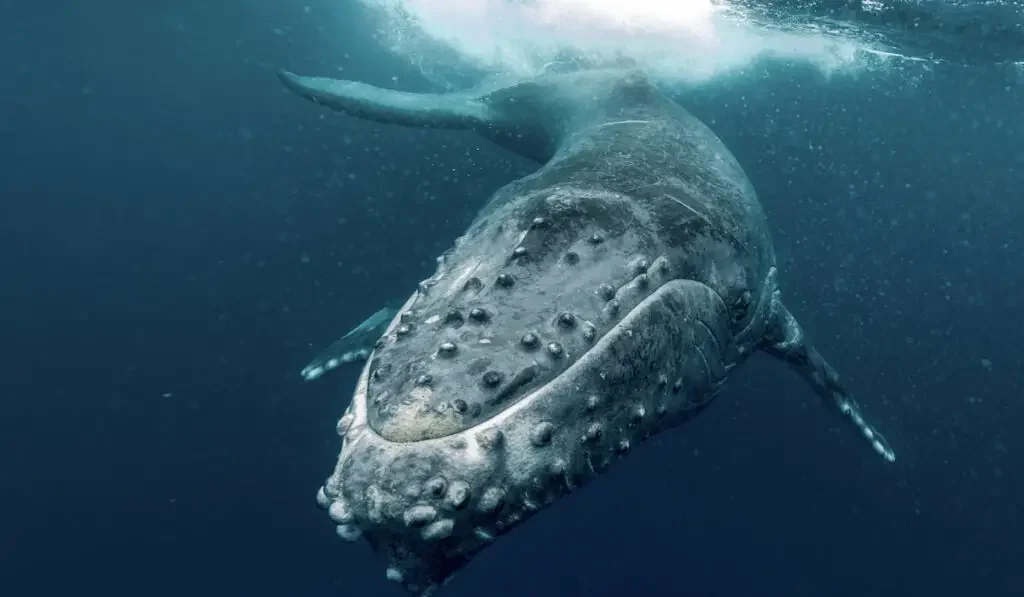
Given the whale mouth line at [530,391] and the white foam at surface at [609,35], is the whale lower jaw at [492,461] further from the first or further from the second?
the white foam at surface at [609,35]

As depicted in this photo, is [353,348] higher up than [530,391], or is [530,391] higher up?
[530,391]

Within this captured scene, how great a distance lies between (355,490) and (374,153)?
25.2m

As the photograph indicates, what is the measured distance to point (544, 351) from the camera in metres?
3.94

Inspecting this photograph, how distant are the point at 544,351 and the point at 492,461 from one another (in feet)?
2.43

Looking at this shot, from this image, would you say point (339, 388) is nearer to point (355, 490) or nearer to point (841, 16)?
point (355, 490)

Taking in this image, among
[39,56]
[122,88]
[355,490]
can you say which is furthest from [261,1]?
[355,490]

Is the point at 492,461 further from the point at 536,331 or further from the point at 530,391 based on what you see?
the point at 536,331

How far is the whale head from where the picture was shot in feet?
11.5

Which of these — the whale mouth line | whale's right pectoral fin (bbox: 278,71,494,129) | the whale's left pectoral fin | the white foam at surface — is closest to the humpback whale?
the whale mouth line

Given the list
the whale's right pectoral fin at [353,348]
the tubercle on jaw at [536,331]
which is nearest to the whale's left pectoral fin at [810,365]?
the tubercle on jaw at [536,331]

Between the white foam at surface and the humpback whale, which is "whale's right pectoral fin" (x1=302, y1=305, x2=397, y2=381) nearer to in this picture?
the humpback whale

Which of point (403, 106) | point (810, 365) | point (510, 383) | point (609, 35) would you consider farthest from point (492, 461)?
A: point (609, 35)

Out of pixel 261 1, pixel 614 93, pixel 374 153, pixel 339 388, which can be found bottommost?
pixel 339 388

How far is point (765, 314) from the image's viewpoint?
722 centimetres
